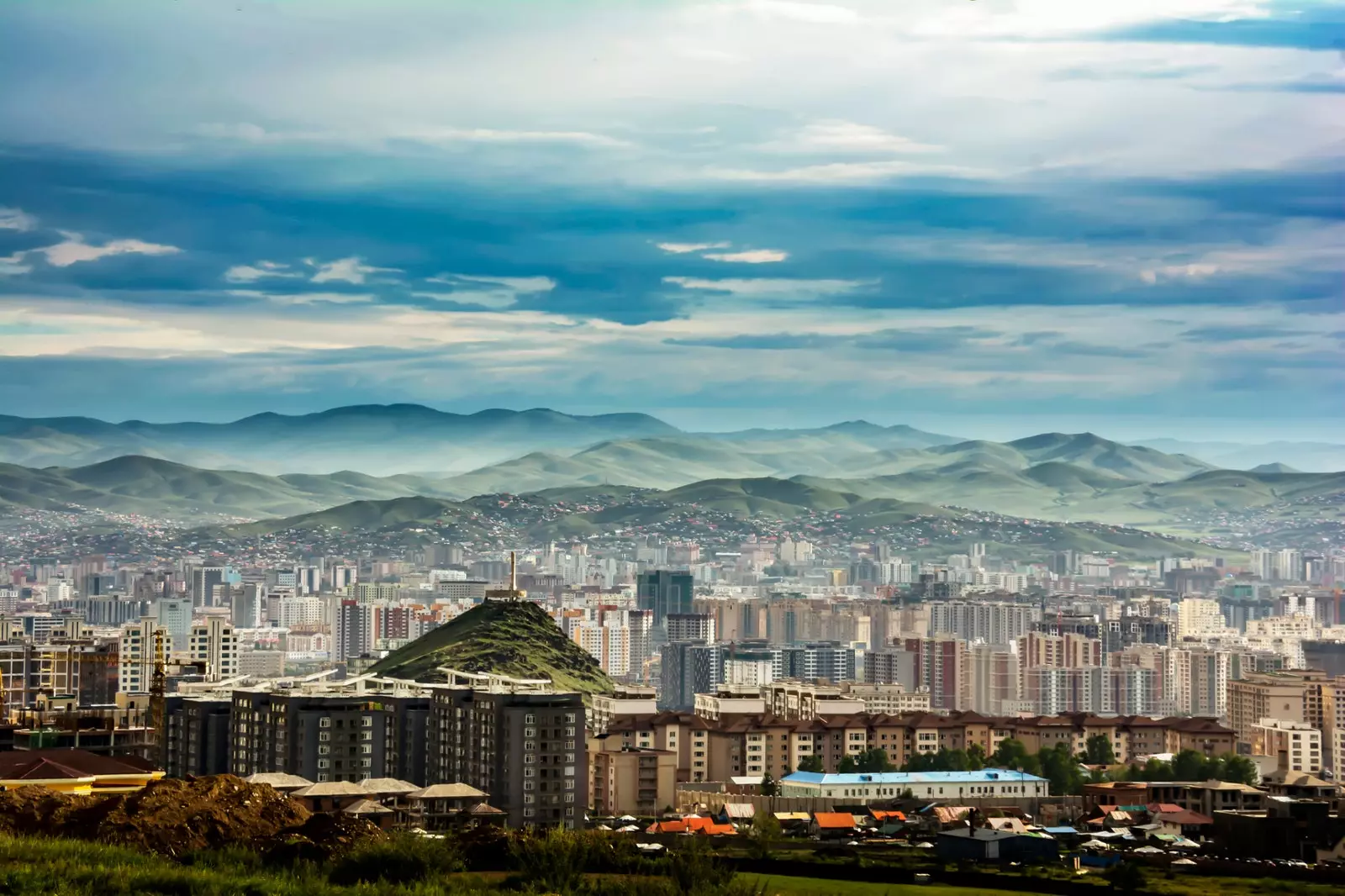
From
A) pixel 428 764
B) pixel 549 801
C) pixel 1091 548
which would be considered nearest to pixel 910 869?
pixel 549 801

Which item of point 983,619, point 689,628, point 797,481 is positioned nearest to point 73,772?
point 689,628

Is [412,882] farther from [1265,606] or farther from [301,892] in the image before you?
[1265,606]

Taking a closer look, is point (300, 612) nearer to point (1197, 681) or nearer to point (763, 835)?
point (1197, 681)

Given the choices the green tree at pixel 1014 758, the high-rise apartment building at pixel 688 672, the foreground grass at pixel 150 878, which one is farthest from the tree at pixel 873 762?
the high-rise apartment building at pixel 688 672

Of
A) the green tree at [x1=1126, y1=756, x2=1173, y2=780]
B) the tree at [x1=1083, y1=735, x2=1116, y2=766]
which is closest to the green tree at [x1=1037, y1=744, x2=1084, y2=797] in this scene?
the green tree at [x1=1126, y1=756, x2=1173, y2=780]

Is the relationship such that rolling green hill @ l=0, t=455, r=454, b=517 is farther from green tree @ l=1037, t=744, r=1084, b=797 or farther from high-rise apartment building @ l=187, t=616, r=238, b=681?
green tree @ l=1037, t=744, r=1084, b=797

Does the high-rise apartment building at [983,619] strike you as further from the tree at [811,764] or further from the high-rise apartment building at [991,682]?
the tree at [811,764]
